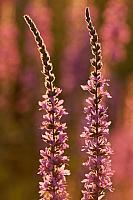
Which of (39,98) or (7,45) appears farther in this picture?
(39,98)

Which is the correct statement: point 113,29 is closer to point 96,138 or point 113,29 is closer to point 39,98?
point 96,138

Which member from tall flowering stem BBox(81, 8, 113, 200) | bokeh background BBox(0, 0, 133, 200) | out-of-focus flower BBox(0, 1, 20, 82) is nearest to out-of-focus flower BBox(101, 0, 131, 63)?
bokeh background BBox(0, 0, 133, 200)

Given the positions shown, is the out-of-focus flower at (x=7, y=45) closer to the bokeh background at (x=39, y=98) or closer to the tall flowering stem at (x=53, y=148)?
the bokeh background at (x=39, y=98)

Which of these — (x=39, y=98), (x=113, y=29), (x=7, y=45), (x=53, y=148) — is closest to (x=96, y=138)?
(x=53, y=148)

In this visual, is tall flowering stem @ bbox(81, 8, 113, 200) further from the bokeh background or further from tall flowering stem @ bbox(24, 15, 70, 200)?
the bokeh background

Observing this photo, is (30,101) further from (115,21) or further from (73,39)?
(115,21)

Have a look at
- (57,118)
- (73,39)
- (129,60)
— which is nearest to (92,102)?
(57,118)
